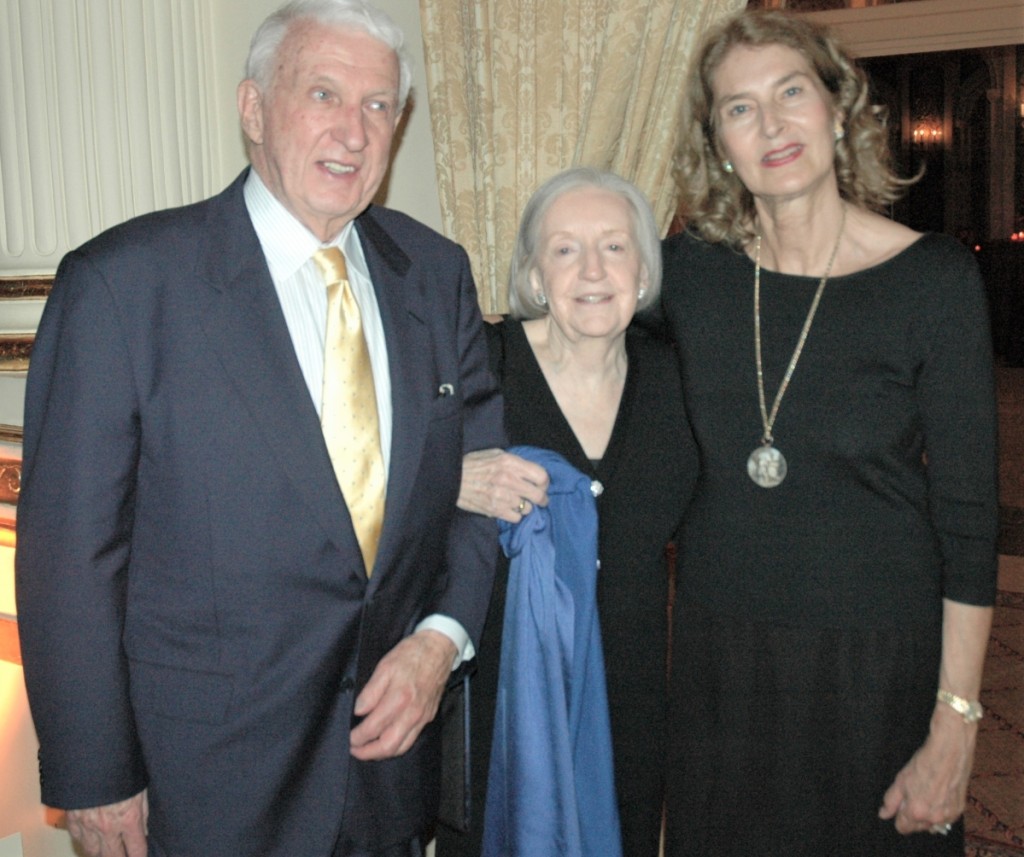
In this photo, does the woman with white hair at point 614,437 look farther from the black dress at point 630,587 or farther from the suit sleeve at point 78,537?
the suit sleeve at point 78,537

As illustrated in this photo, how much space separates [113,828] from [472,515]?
781mm

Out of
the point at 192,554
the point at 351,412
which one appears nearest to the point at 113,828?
the point at 192,554

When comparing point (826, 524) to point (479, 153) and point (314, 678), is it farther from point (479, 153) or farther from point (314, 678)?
point (479, 153)

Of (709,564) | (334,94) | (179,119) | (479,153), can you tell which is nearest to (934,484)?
(709,564)

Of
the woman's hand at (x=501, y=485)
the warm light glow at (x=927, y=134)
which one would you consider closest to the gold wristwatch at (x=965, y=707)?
the woman's hand at (x=501, y=485)

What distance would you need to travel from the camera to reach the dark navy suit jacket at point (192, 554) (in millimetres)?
1490

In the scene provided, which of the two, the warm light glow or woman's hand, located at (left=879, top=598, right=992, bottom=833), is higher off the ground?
the warm light glow

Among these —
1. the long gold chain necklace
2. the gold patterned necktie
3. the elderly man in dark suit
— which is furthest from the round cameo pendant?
the gold patterned necktie

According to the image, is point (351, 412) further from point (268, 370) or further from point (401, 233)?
point (401, 233)

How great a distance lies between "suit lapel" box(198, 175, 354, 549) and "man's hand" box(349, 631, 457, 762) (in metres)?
0.26

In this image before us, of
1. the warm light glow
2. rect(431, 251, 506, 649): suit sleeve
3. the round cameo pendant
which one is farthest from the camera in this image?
the warm light glow

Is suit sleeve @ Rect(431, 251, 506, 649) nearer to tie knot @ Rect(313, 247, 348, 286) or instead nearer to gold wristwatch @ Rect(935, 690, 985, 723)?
tie knot @ Rect(313, 247, 348, 286)

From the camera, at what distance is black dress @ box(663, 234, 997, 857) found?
192cm

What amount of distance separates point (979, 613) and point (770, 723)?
447 millimetres
